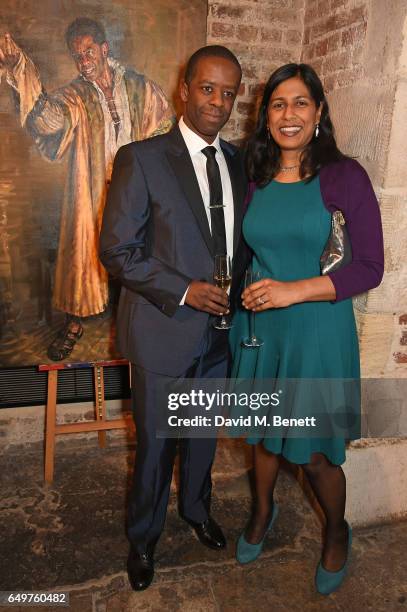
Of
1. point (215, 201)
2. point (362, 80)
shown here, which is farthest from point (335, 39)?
point (215, 201)

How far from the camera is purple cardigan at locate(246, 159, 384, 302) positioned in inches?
68.4

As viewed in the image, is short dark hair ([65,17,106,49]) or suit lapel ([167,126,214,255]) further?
short dark hair ([65,17,106,49])

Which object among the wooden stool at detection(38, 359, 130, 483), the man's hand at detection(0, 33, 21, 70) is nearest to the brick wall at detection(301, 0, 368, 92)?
the man's hand at detection(0, 33, 21, 70)

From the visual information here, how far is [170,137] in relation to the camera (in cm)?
187

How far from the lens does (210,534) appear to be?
225 cm

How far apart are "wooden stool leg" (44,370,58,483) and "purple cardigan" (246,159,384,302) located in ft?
5.49

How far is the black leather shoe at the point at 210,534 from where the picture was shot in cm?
222

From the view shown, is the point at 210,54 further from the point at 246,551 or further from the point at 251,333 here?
the point at 246,551

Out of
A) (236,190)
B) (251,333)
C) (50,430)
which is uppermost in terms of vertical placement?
(236,190)

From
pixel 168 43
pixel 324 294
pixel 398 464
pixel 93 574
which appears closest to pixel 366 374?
pixel 398 464

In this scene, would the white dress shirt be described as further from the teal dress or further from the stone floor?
the stone floor

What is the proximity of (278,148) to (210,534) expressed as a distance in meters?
1.69

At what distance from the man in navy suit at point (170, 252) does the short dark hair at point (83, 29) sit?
802mm

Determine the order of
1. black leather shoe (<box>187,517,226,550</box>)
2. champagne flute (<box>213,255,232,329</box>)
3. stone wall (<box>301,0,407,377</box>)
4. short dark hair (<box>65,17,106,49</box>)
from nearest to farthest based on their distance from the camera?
champagne flute (<box>213,255,232,329</box>), stone wall (<box>301,0,407,377</box>), black leather shoe (<box>187,517,226,550</box>), short dark hair (<box>65,17,106,49</box>)
